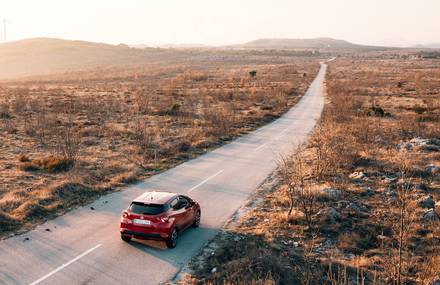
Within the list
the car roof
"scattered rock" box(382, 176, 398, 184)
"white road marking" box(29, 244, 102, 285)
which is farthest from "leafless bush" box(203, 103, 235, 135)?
"white road marking" box(29, 244, 102, 285)

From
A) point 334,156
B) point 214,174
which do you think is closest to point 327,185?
point 334,156

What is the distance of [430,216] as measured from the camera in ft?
50.6

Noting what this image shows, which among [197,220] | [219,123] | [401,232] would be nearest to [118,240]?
[197,220]

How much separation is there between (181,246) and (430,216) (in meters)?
8.89

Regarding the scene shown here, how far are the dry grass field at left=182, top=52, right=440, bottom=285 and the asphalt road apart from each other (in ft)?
2.95

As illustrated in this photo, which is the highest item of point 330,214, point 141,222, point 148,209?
point 148,209

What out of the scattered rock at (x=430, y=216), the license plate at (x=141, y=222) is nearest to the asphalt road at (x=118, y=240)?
the license plate at (x=141, y=222)

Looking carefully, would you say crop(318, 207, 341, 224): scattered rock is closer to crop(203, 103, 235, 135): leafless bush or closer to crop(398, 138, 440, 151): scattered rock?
crop(398, 138, 440, 151): scattered rock

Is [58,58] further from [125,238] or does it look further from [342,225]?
[342,225]

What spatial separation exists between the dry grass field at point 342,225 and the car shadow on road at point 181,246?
45cm

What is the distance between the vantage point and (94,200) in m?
17.4

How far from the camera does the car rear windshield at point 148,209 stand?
519 inches

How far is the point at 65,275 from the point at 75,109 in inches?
1307

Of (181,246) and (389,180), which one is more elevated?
(181,246)
